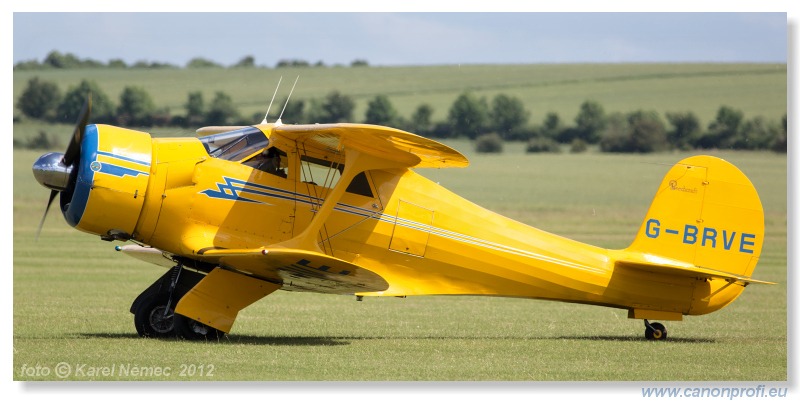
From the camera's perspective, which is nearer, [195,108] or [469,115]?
[195,108]

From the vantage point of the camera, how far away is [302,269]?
1116 cm

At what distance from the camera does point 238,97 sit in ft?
171

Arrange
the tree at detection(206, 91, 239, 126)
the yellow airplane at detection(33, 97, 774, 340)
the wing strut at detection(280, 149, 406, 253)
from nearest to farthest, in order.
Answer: the yellow airplane at detection(33, 97, 774, 340)
the wing strut at detection(280, 149, 406, 253)
the tree at detection(206, 91, 239, 126)

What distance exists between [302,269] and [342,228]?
1041mm

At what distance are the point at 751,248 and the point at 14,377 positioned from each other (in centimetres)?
854

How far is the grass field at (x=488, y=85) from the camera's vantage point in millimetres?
45344

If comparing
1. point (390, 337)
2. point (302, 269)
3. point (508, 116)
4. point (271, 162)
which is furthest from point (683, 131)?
point (302, 269)

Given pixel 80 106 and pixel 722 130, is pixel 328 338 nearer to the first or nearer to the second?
pixel 722 130

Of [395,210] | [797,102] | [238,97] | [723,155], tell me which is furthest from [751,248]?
[238,97]

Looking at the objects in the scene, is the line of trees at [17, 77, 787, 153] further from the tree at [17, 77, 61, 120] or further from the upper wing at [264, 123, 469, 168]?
the upper wing at [264, 123, 469, 168]

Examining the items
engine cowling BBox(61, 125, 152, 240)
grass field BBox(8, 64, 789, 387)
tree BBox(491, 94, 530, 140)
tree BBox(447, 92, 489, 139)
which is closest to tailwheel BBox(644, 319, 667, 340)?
grass field BBox(8, 64, 789, 387)

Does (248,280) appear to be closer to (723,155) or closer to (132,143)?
(132,143)

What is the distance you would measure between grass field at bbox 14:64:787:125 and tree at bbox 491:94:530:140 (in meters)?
0.78

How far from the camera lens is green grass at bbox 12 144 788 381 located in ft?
34.5
